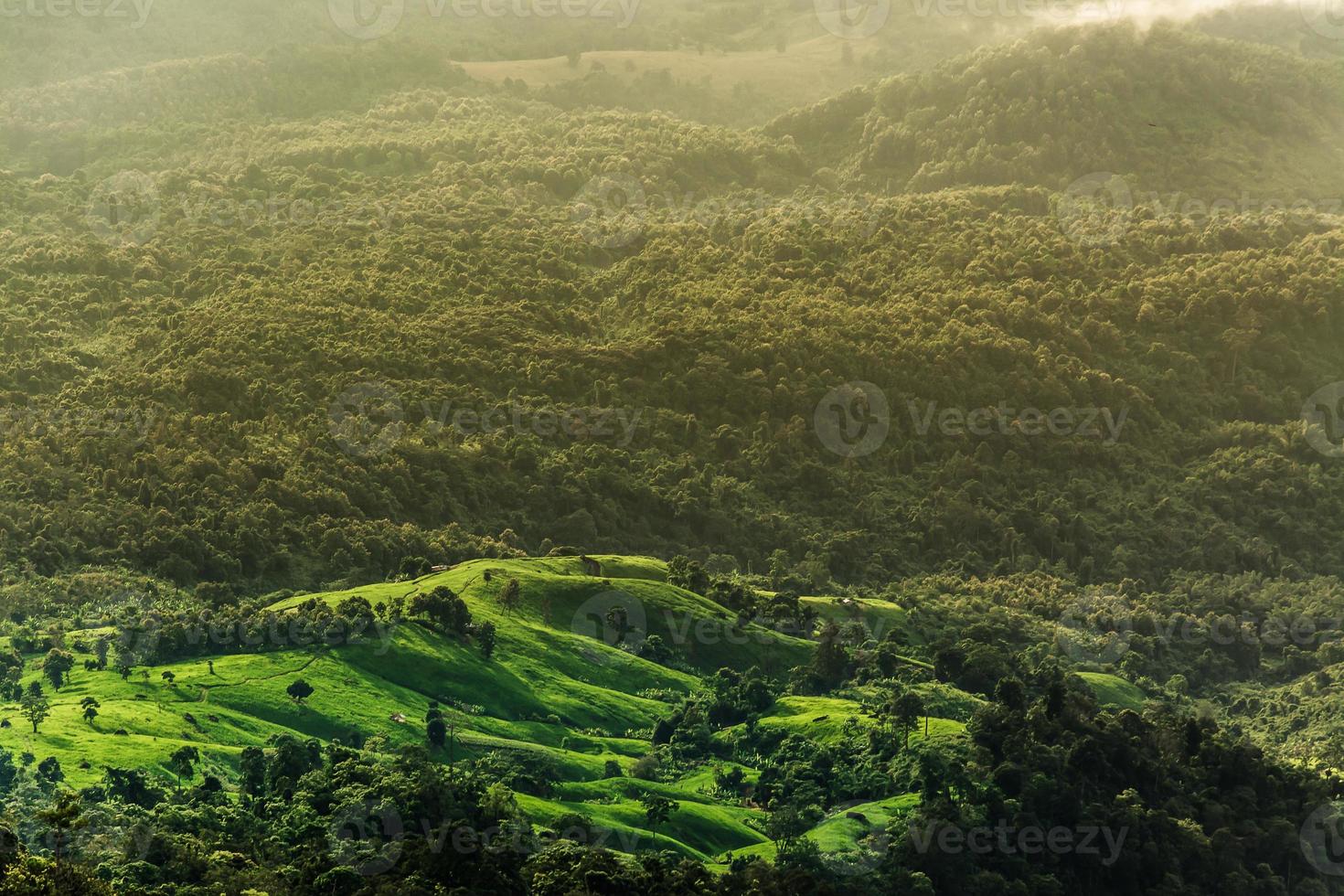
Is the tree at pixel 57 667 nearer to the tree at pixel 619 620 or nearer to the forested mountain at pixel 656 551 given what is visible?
the forested mountain at pixel 656 551

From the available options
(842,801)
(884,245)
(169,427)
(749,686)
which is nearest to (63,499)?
(169,427)

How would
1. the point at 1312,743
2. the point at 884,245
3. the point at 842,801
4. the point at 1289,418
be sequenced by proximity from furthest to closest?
1. the point at 884,245
2. the point at 1289,418
3. the point at 1312,743
4. the point at 842,801

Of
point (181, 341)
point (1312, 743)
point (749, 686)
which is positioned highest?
point (181, 341)

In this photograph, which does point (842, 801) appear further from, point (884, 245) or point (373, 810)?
point (884, 245)

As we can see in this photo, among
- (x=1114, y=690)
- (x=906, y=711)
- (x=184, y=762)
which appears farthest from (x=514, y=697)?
(x=1114, y=690)

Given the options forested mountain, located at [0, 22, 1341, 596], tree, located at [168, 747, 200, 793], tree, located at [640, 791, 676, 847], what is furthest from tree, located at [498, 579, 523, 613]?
tree, located at [168, 747, 200, 793]

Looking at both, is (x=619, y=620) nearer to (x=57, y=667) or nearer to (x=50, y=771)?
(x=57, y=667)

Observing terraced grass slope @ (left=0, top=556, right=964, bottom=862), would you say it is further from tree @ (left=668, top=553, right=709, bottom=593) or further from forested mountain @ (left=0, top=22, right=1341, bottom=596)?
forested mountain @ (left=0, top=22, right=1341, bottom=596)

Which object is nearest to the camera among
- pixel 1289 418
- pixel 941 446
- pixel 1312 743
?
pixel 1312 743
